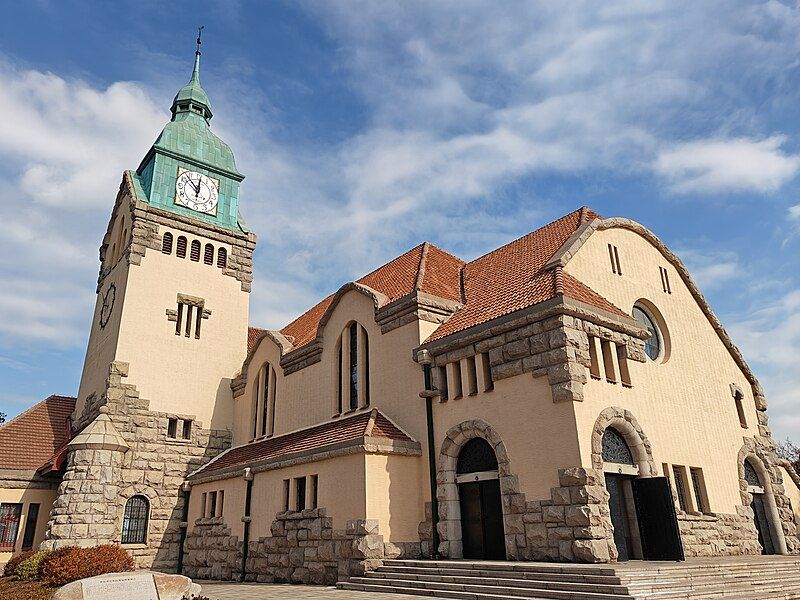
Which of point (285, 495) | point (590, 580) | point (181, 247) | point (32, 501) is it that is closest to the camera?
point (590, 580)

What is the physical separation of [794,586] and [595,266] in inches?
326

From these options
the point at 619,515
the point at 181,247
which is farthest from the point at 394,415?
the point at 181,247

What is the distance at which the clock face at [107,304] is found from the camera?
2466 centimetres

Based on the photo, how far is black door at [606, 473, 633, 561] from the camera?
43.9 ft

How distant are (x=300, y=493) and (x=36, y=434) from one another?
12487 millimetres

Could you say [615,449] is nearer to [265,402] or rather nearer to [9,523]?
[265,402]

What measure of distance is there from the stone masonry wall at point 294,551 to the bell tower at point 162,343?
2.08 metres

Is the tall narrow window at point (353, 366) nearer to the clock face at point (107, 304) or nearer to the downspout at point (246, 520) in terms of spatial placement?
the downspout at point (246, 520)

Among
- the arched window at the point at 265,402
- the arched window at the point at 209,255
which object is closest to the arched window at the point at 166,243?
the arched window at the point at 209,255

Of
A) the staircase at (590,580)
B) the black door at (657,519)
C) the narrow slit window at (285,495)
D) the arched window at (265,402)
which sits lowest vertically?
the staircase at (590,580)

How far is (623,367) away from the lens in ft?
49.0

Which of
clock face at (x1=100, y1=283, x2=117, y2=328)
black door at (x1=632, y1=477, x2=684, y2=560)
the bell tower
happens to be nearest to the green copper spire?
the bell tower

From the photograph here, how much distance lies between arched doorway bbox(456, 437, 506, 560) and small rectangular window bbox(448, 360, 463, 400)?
1204 mm

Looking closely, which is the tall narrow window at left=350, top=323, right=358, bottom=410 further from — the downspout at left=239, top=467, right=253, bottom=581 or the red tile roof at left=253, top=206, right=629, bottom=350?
the downspout at left=239, top=467, right=253, bottom=581
